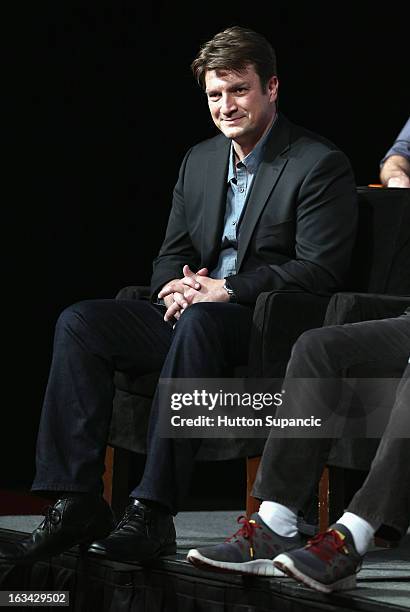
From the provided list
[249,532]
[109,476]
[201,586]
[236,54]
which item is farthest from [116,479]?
[236,54]

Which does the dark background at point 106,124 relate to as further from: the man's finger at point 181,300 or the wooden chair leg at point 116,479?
the man's finger at point 181,300

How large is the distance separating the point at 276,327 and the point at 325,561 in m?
0.74

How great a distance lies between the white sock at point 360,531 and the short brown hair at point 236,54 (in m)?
1.30

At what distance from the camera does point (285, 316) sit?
2639 mm

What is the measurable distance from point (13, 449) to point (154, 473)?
7.38 ft

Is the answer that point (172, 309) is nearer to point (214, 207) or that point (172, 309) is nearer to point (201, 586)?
point (214, 207)

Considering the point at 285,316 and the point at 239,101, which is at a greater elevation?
the point at 239,101

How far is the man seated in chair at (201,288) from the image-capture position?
248cm

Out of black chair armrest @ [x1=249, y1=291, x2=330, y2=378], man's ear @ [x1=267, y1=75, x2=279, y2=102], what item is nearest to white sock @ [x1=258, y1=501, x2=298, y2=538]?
black chair armrest @ [x1=249, y1=291, x2=330, y2=378]

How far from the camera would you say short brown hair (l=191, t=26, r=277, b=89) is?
284 centimetres

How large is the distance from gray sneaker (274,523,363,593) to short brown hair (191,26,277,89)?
132cm

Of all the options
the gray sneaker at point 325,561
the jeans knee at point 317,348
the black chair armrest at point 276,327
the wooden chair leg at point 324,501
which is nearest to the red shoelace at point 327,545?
the gray sneaker at point 325,561

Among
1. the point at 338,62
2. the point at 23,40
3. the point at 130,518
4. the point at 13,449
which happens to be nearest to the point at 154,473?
the point at 130,518

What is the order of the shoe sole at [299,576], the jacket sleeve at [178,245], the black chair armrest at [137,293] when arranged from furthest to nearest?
1. the black chair armrest at [137,293]
2. the jacket sleeve at [178,245]
3. the shoe sole at [299,576]
